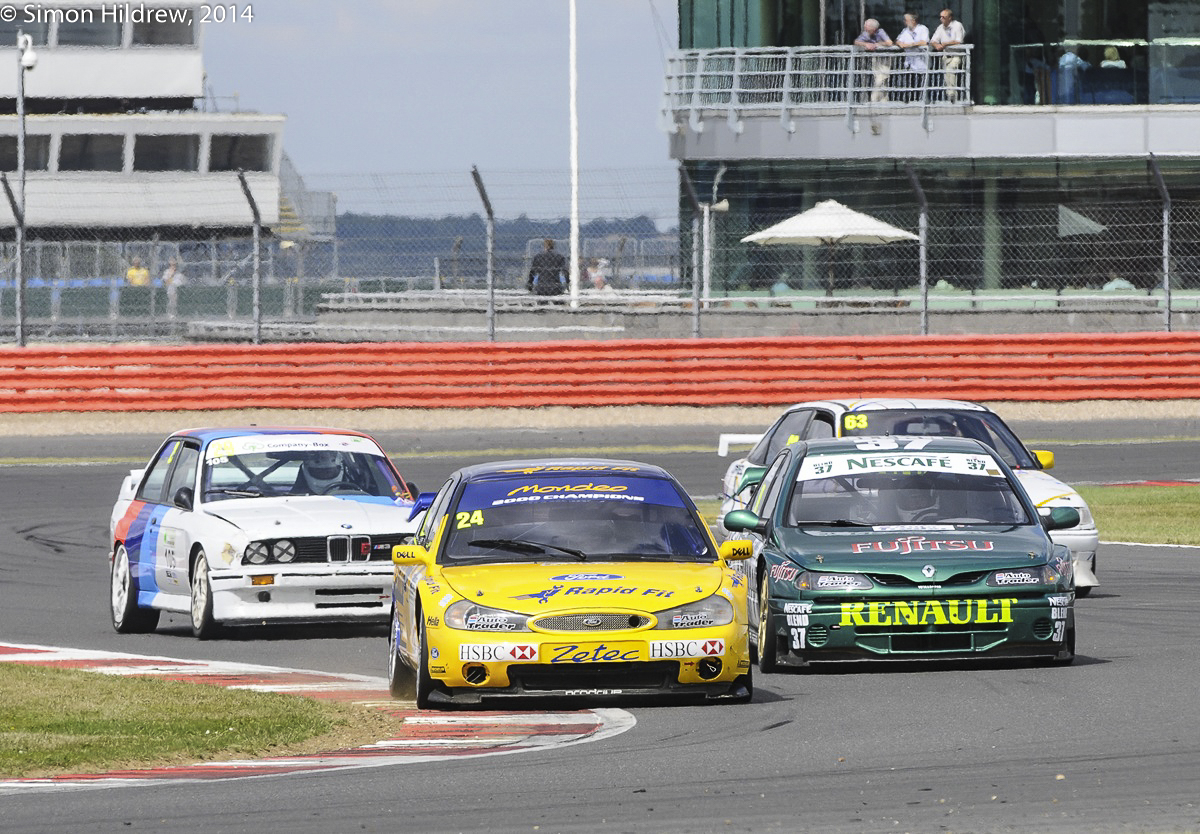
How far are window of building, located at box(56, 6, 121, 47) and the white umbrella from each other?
3897cm

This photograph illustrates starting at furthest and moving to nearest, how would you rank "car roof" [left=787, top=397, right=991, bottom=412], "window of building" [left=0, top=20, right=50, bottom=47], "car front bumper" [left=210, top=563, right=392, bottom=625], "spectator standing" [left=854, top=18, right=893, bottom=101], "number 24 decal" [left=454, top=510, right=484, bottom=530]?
"window of building" [left=0, top=20, right=50, bottom=47] < "spectator standing" [left=854, top=18, right=893, bottom=101] < "car roof" [left=787, top=397, right=991, bottom=412] < "car front bumper" [left=210, top=563, right=392, bottom=625] < "number 24 decal" [left=454, top=510, right=484, bottom=530]

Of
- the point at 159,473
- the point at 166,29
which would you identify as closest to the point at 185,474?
the point at 159,473

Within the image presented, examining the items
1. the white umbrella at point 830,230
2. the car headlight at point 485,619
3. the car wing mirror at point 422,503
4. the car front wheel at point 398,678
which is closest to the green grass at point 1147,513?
the car wing mirror at point 422,503

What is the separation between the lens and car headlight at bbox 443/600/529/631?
8.84m

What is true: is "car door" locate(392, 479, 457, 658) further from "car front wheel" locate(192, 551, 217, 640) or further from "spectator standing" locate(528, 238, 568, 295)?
"spectator standing" locate(528, 238, 568, 295)

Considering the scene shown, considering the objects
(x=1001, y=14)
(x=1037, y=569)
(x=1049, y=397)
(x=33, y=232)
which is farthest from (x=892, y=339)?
(x=33, y=232)

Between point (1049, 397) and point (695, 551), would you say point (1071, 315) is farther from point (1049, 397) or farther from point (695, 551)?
point (695, 551)

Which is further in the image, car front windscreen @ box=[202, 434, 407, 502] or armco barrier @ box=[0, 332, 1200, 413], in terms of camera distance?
armco barrier @ box=[0, 332, 1200, 413]

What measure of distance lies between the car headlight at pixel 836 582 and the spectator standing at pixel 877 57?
26324mm

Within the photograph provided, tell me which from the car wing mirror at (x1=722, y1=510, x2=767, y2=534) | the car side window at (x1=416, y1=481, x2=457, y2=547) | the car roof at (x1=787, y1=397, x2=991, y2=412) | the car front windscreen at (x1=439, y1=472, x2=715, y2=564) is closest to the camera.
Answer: the car front windscreen at (x1=439, y1=472, x2=715, y2=564)

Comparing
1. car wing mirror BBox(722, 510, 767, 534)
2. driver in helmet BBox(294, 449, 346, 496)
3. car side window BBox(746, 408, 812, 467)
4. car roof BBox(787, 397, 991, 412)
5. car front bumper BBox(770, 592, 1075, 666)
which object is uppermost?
car roof BBox(787, 397, 991, 412)

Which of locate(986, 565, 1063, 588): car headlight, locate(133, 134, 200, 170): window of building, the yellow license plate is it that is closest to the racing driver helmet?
the yellow license plate

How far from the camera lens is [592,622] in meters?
8.84

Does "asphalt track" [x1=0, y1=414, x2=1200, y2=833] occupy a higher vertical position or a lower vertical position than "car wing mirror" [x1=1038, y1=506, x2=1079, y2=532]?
lower
